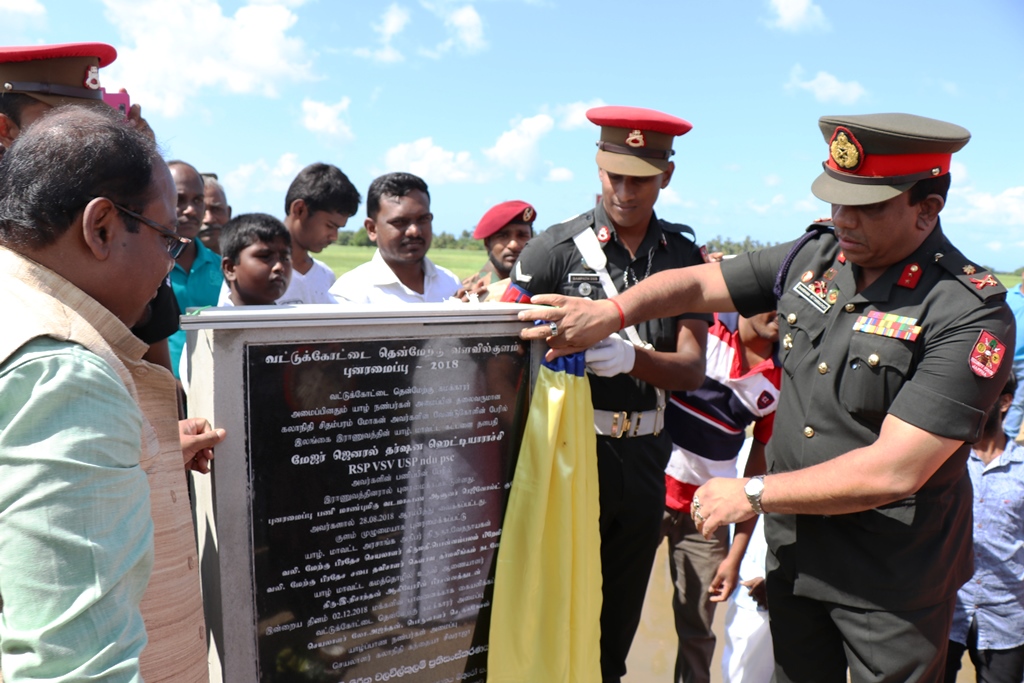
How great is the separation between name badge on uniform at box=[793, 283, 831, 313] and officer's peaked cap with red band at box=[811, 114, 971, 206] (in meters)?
0.37

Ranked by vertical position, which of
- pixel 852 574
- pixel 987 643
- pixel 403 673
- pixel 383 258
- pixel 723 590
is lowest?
pixel 987 643

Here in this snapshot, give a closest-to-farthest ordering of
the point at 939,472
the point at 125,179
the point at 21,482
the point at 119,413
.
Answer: the point at 21,482 → the point at 119,413 → the point at 125,179 → the point at 939,472

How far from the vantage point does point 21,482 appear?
3.38ft

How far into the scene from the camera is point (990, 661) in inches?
132

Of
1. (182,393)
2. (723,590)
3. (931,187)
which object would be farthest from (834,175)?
(182,393)

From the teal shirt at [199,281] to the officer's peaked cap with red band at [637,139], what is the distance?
98.6 inches

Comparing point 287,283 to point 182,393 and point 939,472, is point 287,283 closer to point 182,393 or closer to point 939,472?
point 182,393

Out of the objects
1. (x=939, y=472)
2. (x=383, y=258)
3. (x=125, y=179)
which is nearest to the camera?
(x=125, y=179)

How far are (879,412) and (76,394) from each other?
7.14 feet

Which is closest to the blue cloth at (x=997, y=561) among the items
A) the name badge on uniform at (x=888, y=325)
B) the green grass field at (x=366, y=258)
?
the name badge on uniform at (x=888, y=325)

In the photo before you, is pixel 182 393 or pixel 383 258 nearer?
pixel 182 393

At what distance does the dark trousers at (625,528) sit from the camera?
3.05 meters

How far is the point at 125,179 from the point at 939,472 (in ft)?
7.75

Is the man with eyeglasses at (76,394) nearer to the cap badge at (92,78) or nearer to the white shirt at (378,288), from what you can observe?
the cap badge at (92,78)
